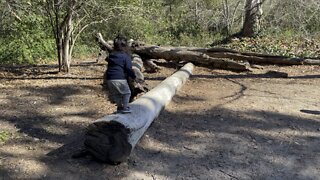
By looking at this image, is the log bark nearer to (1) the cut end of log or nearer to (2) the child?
(2) the child

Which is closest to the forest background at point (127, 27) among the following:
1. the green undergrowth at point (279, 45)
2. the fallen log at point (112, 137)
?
the green undergrowth at point (279, 45)

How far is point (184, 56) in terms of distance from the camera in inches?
544

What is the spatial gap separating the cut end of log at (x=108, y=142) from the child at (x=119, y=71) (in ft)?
2.48

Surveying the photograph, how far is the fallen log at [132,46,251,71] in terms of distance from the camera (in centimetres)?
1326

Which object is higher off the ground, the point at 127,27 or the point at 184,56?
the point at 127,27

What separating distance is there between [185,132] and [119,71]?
168cm

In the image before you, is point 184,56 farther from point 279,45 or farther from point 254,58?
point 279,45

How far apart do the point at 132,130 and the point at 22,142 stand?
1.94 meters

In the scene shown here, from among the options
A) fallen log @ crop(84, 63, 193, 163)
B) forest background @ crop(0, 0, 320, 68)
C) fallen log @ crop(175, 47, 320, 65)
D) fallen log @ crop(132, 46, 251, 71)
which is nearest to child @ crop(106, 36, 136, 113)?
fallen log @ crop(84, 63, 193, 163)

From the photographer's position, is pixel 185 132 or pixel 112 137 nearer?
pixel 112 137

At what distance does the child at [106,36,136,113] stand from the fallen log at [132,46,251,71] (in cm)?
753

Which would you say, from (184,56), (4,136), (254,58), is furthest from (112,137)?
(254,58)

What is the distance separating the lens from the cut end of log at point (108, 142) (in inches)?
210

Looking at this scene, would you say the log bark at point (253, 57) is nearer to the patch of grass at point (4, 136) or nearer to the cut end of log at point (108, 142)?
the patch of grass at point (4, 136)
